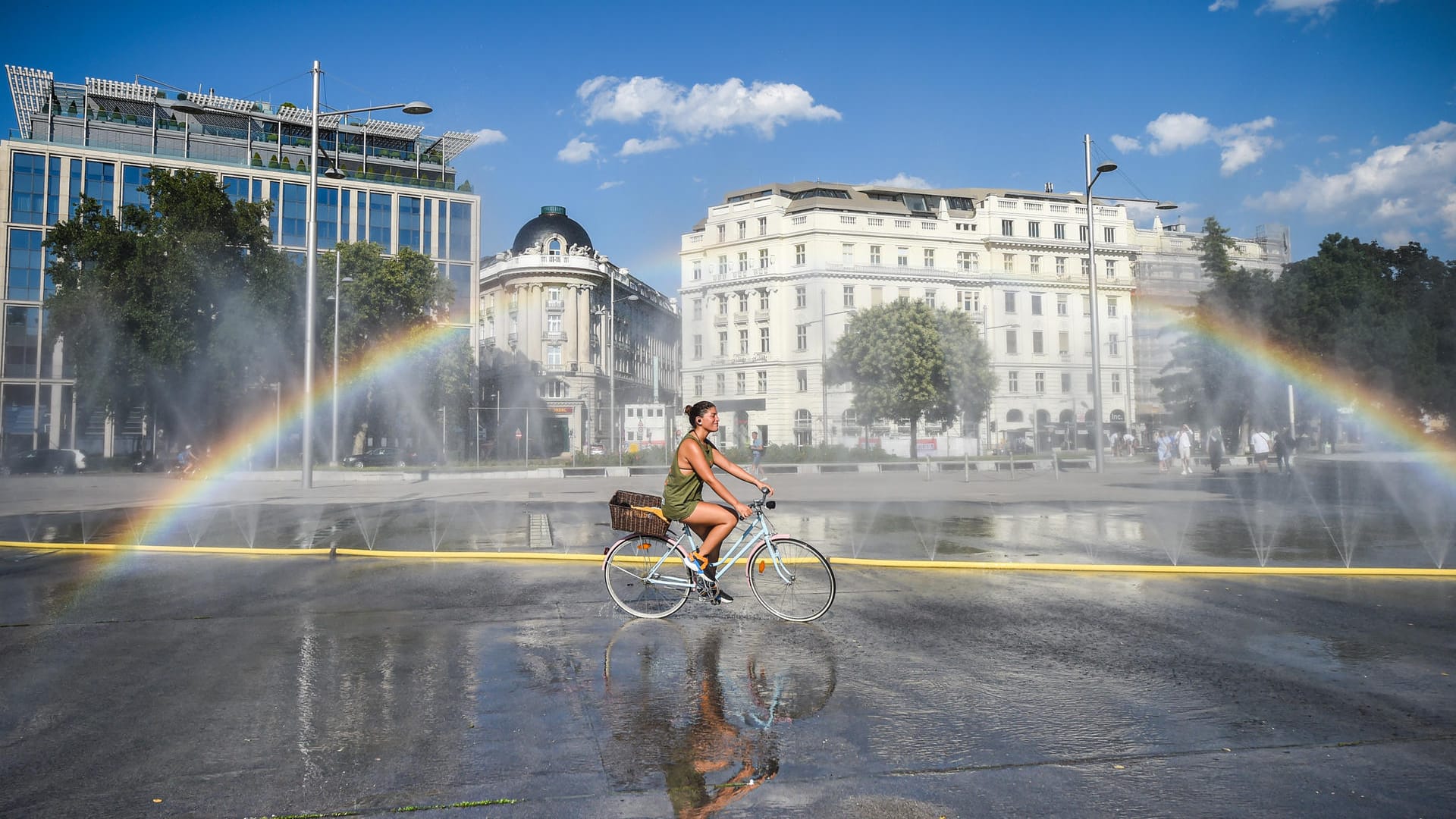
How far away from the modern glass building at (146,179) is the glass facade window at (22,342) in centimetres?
6

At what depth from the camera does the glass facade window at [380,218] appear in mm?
65812

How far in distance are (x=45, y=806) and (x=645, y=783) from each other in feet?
7.59

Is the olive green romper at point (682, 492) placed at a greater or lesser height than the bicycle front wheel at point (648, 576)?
greater

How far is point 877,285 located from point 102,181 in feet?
175

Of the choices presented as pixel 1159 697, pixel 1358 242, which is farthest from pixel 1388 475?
pixel 1159 697

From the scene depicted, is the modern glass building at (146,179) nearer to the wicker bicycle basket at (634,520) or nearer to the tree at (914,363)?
the tree at (914,363)

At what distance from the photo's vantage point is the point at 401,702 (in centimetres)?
487

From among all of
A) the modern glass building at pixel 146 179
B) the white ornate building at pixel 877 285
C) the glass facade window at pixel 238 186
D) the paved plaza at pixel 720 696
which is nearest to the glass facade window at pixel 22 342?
the modern glass building at pixel 146 179

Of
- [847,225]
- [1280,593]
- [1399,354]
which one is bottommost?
[1280,593]

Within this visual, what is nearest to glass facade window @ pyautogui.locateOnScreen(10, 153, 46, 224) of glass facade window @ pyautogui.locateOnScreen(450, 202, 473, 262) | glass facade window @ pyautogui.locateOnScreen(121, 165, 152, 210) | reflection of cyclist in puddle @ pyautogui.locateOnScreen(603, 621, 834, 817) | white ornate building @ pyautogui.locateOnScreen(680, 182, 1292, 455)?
glass facade window @ pyautogui.locateOnScreen(121, 165, 152, 210)

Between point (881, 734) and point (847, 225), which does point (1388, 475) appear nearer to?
point (881, 734)

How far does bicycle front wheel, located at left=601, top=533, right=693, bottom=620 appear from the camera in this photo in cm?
720

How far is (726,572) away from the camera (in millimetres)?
7254

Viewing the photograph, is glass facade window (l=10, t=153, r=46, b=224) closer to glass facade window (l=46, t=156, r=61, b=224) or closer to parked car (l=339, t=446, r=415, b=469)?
glass facade window (l=46, t=156, r=61, b=224)
